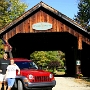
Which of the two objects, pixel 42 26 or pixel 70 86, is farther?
pixel 42 26

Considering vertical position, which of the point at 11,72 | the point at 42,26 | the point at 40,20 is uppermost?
the point at 40,20

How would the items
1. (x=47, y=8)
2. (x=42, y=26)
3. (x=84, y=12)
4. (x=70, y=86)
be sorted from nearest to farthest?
(x=70, y=86) < (x=47, y=8) < (x=42, y=26) < (x=84, y=12)

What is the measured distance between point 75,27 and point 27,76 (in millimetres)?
11404

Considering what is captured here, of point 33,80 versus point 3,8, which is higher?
point 3,8

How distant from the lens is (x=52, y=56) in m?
69.8

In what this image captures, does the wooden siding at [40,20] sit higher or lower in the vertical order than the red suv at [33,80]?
higher

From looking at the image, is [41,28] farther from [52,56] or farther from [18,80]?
[52,56]

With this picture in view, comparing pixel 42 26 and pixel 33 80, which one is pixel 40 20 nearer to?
pixel 42 26

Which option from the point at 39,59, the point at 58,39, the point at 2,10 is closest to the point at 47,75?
the point at 58,39

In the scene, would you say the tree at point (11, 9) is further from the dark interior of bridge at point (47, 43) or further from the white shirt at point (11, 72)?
the white shirt at point (11, 72)

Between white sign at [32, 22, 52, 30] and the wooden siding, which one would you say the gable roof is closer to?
the wooden siding

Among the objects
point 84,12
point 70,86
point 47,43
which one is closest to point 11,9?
point 47,43

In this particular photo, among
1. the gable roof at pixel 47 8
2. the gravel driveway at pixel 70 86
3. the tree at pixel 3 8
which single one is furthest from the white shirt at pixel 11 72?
the tree at pixel 3 8

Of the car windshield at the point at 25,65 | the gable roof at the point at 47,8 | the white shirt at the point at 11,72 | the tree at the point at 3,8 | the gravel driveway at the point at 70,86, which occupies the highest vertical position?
the tree at the point at 3,8
